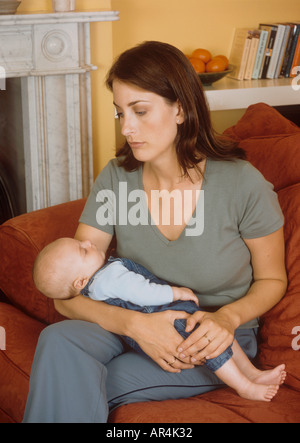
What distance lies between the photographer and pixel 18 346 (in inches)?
65.3

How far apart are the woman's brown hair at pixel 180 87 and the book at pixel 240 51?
167 centimetres

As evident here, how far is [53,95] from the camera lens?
2.53m

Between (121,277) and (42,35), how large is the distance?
50.9 inches

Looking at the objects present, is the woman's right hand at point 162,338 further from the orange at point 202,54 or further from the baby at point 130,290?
the orange at point 202,54

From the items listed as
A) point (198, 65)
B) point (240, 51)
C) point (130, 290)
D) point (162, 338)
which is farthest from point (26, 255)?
point (240, 51)

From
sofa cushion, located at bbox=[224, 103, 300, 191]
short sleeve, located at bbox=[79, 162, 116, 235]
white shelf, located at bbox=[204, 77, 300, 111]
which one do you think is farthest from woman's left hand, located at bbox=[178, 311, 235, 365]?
white shelf, located at bbox=[204, 77, 300, 111]

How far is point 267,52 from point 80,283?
2094 millimetres

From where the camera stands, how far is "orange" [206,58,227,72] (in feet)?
10.2

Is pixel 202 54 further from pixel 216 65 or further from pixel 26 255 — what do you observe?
pixel 26 255

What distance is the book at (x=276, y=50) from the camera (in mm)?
3151
